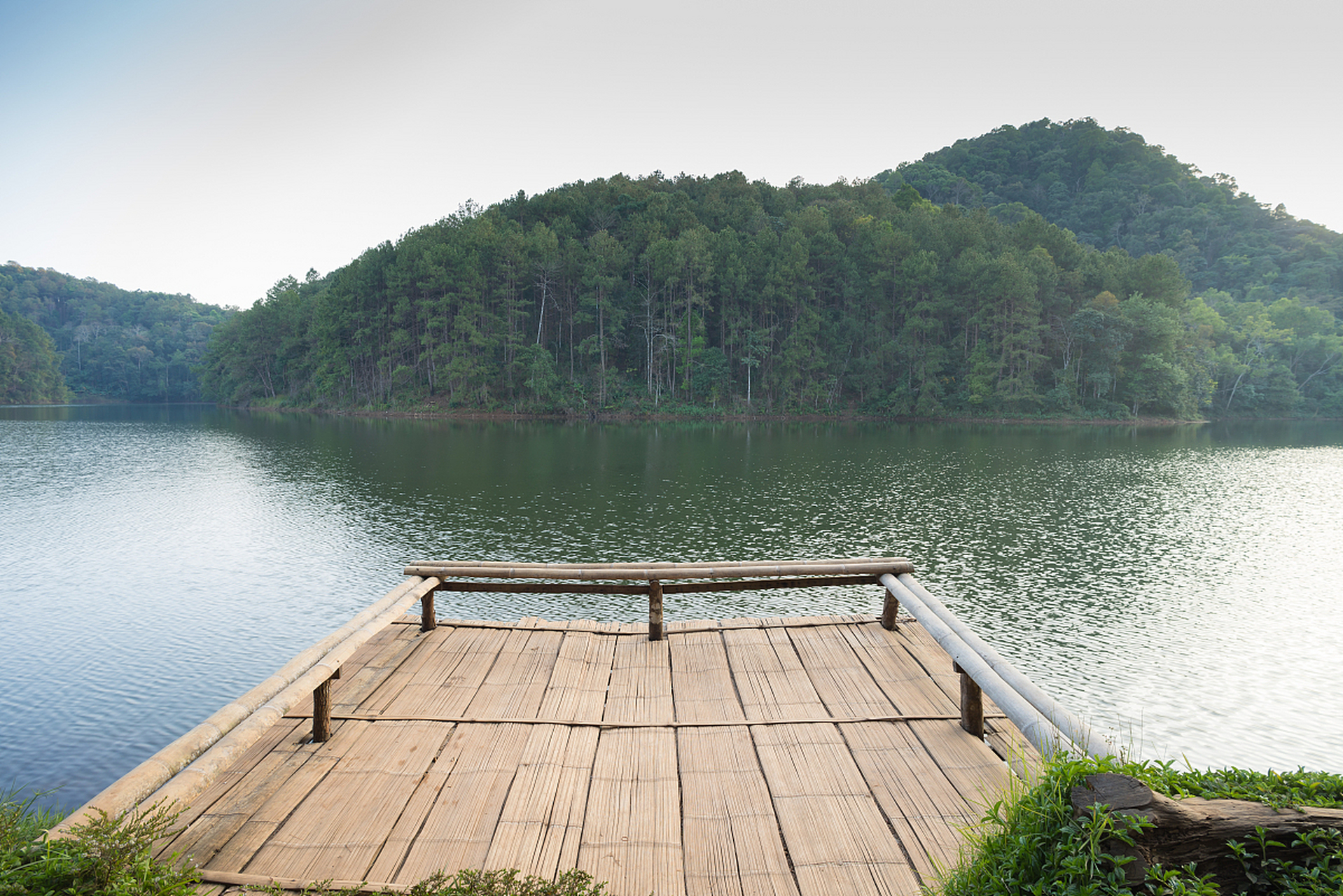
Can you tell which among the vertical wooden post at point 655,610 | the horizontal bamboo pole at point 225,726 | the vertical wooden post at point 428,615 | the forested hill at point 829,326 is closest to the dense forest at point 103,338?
the forested hill at point 829,326

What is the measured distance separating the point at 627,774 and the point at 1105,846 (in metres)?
2.25

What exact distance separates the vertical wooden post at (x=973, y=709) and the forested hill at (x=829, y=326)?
150 ft

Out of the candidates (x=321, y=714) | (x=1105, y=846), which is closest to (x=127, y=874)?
(x=321, y=714)

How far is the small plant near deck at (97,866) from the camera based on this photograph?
2.10 metres

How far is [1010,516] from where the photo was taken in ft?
55.2

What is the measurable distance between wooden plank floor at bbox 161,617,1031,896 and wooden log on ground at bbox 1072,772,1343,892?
83cm

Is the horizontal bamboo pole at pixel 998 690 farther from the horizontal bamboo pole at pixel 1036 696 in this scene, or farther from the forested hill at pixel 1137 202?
the forested hill at pixel 1137 202

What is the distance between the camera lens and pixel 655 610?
17.8 feet

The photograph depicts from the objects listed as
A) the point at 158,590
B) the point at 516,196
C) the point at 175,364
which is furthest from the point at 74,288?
the point at 158,590

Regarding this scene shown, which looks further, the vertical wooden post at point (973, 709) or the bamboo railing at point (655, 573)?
the bamboo railing at point (655, 573)

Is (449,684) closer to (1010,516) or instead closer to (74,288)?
(1010,516)

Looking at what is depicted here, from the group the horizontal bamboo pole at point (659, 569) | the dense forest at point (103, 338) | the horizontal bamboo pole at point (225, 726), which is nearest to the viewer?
the horizontal bamboo pole at point (225, 726)

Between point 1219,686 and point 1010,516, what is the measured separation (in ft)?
29.0

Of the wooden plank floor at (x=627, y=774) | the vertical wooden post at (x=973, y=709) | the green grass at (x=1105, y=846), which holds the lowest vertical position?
the wooden plank floor at (x=627, y=774)
